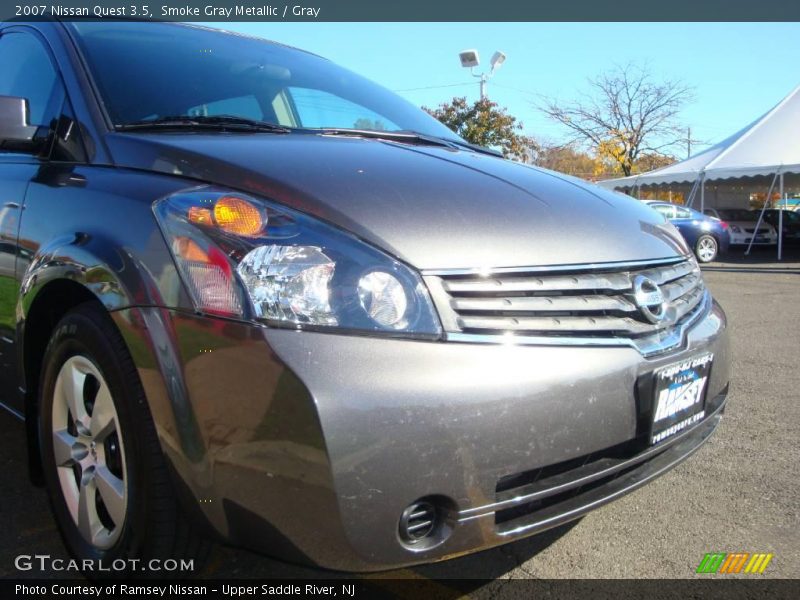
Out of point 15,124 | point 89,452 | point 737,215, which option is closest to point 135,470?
point 89,452

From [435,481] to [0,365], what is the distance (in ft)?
5.95

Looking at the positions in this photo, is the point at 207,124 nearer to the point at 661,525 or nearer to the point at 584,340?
the point at 584,340

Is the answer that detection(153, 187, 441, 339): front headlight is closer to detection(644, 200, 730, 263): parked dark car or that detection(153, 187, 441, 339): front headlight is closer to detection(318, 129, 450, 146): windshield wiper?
detection(318, 129, 450, 146): windshield wiper

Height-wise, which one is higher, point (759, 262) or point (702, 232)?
point (702, 232)

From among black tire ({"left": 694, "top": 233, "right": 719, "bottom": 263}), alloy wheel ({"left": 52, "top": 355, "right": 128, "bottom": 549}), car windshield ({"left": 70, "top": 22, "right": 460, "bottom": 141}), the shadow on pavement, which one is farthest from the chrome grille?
black tire ({"left": 694, "top": 233, "right": 719, "bottom": 263})

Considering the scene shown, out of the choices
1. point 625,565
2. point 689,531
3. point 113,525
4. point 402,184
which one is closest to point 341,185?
point 402,184

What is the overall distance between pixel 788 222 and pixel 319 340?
797 inches

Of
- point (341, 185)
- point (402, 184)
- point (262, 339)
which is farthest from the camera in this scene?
point (402, 184)

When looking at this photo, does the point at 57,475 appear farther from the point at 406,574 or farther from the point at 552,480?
the point at 552,480

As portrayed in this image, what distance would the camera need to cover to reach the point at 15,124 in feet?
7.30

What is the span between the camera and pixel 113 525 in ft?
6.31

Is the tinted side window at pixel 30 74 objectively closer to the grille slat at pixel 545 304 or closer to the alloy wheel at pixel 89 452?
the alloy wheel at pixel 89 452

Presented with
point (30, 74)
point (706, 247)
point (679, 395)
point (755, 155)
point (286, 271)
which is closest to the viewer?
point (286, 271)

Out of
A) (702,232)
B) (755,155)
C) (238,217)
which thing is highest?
(755,155)
